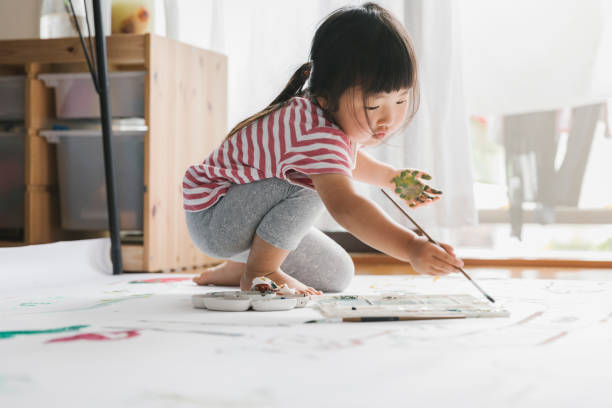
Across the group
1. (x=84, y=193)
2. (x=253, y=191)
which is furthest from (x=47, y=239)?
(x=253, y=191)

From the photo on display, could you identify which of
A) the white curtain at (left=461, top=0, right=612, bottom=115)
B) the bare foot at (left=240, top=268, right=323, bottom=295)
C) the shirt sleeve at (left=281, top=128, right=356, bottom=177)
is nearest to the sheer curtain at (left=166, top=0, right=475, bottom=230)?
the white curtain at (left=461, top=0, right=612, bottom=115)

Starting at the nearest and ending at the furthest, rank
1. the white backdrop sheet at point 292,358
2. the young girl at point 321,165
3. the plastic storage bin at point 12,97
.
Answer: the white backdrop sheet at point 292,358
the young girl at point 321,165
the plastic storage bin at point 12,97

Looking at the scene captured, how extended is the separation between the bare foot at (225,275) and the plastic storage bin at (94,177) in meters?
0.36

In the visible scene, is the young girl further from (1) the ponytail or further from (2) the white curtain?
(2) the white curtain

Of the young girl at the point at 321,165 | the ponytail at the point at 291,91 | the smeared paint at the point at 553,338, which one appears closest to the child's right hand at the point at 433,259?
the young girl at the point at 321,165

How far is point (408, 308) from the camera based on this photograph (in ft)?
2.45

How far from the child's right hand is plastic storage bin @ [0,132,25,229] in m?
1.13

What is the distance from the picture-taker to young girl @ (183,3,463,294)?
822 mm

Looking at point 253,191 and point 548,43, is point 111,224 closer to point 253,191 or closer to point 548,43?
point 253,191

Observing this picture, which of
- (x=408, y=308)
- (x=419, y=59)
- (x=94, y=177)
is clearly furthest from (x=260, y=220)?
(x=419, y=59)

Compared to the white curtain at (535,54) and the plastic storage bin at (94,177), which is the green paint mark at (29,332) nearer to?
the plastic storage bin at (94,177)

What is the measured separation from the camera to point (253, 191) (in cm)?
98

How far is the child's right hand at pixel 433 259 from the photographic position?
0.69m

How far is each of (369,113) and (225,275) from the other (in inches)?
16.4
